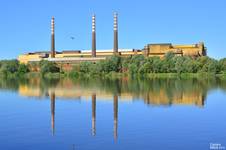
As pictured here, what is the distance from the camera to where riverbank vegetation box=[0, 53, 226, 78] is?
54.1m

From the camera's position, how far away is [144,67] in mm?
56094

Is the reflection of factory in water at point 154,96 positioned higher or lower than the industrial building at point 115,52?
lower

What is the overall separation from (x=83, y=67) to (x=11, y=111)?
48334 millimetres

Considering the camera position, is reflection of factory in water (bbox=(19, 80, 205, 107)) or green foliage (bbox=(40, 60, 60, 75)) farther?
green foliage (bbox=(40, 60, 60, 75))

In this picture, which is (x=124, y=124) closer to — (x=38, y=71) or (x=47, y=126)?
(x=47, y=126)

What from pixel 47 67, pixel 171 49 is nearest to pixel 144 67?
pixel 171 49

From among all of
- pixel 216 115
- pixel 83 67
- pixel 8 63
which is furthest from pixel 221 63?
pixel 216 115

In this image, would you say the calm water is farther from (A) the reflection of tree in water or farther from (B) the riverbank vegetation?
(B) the riverbank vegetation

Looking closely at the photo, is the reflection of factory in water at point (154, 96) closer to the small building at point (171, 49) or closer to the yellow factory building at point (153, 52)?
the yellow factory building at point (153, 52)

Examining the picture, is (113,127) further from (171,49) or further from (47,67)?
(171,49)

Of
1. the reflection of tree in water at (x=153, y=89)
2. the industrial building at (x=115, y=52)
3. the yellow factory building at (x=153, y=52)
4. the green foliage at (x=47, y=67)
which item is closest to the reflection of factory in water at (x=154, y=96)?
the reflection of tree in water at (x=153, y=89)

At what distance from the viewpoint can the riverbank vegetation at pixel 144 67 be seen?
54125 mm

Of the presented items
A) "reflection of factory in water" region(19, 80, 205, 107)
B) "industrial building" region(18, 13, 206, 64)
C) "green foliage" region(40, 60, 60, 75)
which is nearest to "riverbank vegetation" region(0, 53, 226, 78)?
"green foliage" region(40, 60, 60, 75)

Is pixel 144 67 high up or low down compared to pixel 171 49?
down
